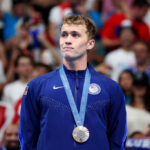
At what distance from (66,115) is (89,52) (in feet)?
15.6

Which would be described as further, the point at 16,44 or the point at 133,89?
the point at 16,44

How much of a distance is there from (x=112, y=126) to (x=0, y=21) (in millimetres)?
6104

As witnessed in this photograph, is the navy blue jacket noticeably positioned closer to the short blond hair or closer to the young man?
the young man

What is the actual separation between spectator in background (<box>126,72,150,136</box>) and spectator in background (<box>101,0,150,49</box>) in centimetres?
167

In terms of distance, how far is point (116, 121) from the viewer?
13.7 ft

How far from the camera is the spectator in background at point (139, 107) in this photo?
725 cm

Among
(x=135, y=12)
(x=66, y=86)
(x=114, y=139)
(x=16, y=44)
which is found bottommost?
(x=114, y=139)

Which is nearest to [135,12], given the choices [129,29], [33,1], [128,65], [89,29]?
[129,29]

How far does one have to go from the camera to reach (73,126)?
154 inches

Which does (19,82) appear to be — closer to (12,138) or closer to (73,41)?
(12,138)

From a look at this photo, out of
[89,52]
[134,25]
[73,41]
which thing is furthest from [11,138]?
[134,25]

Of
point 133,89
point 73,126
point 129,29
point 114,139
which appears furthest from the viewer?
point 129,29

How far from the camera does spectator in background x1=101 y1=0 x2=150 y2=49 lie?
9391 mm

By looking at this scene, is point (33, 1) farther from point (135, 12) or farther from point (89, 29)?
point (89, 29)
